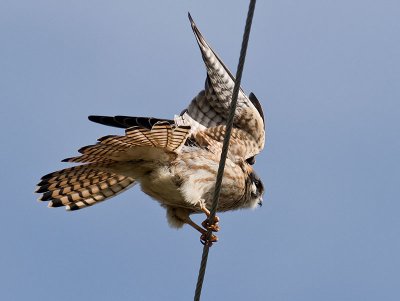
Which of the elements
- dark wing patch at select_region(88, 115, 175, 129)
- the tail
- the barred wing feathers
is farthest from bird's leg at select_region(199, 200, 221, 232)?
dark wing patch at select_region(88, 115, 175, 129)

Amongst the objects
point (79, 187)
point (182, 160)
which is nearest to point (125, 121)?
point (182, 160)

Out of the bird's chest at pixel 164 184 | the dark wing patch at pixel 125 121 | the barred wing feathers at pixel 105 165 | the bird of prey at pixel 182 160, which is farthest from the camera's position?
the bird's chest at pixel 164 184

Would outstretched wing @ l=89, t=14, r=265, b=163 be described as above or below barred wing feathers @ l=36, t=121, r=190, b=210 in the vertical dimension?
above

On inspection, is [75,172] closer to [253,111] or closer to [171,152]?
[171,152]

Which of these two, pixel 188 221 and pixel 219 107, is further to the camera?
pixel 219 107

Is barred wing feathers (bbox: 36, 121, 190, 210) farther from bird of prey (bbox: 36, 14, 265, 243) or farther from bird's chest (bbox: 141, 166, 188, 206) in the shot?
bird's chest (bbox: 141, 166, 188, 206)

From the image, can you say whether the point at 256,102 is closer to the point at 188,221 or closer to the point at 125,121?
the point at 188,221

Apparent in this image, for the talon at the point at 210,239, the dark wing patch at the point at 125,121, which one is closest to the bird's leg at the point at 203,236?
the talon at the point at 210,239

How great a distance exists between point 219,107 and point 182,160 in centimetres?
161

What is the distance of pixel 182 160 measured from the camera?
8320 millimetres

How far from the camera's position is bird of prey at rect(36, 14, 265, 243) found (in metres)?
7.78

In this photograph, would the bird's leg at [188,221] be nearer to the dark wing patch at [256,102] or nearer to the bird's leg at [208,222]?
the bird's leg at [208,222]

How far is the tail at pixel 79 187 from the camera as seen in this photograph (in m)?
9.08

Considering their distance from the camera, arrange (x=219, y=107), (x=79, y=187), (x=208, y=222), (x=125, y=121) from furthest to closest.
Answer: (x=219, y=107) < (x=79, y=187) < (x=208, y=222) < (x=125, y=121)
